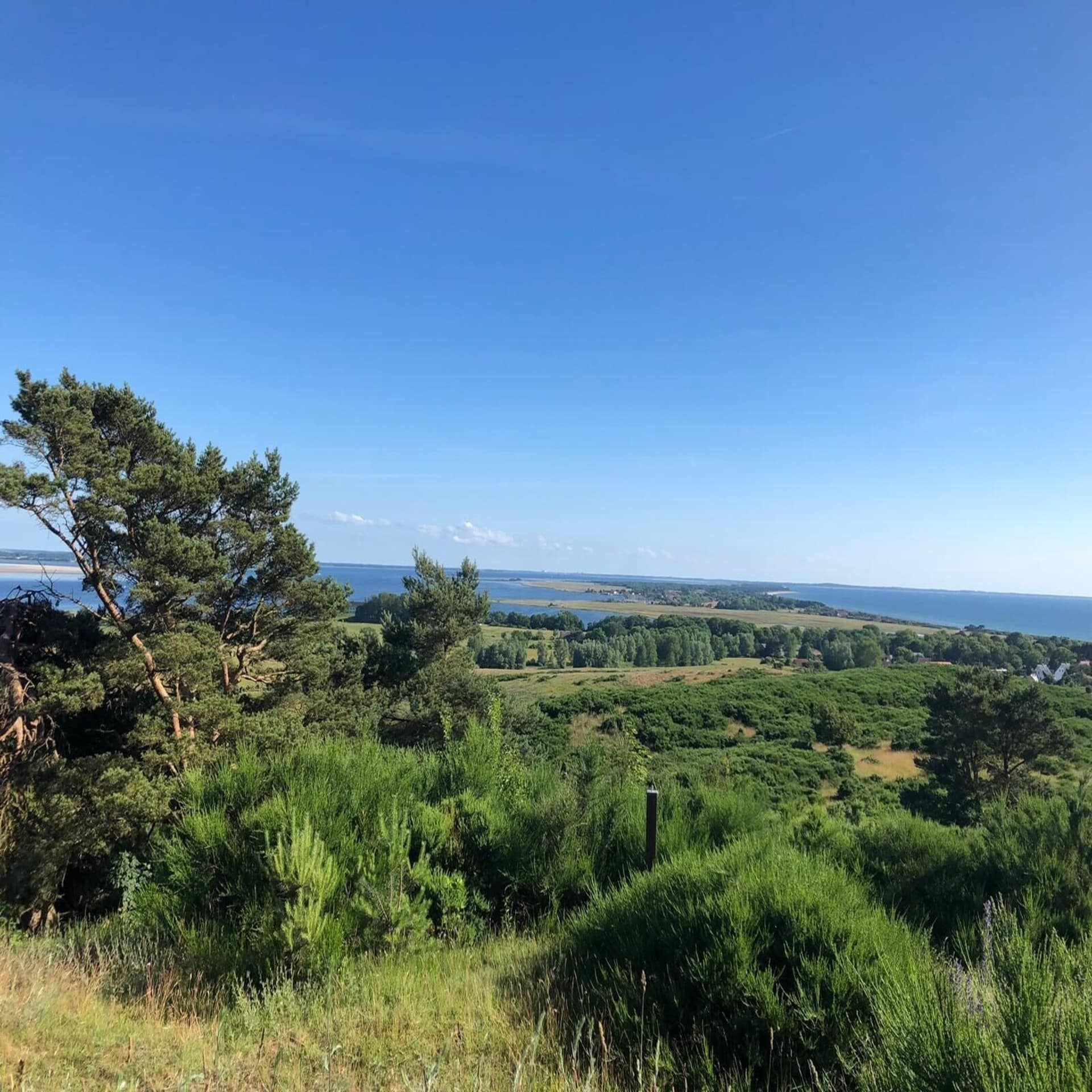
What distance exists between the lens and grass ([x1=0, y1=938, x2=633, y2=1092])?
9.39 ft

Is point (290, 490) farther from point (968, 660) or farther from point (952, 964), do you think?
point (968, 660)

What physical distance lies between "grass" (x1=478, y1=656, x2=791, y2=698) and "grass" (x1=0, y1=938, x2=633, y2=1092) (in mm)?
51035

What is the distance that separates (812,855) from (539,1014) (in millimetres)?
3361

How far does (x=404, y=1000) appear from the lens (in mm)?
3904

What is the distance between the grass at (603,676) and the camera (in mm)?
62219

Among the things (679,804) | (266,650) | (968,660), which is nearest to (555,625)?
(968,660)

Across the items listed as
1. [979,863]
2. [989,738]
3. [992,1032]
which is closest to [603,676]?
[989,738]

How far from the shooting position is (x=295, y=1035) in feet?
11.3


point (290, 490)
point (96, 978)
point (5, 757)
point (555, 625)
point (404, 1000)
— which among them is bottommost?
point (555, 625)

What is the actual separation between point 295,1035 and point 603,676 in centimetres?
6976

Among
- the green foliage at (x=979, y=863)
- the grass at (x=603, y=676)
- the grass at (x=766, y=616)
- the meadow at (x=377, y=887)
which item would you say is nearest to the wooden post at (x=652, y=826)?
the meadow at (x=377, y=887)

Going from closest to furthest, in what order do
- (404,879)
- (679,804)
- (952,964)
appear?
(952,964) < (404,879) < (679,804)

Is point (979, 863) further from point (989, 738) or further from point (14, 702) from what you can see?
point (989, 738)

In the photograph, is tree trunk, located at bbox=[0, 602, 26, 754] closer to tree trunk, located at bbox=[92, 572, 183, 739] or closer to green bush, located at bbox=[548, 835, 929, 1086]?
tree trunk, located at bbox=[92, 572, 183, 739]
